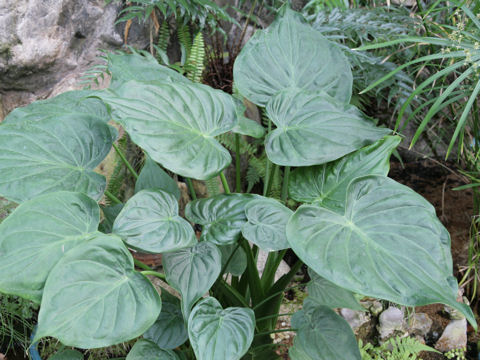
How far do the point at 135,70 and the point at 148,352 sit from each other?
79 centimetres

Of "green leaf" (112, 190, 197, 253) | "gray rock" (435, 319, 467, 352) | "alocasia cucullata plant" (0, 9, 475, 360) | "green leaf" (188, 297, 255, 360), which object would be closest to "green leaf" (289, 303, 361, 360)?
"alocasia cucullata plant" (0, 9, 475, 360)

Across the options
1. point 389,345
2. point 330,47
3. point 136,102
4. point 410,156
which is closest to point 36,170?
point 136,102

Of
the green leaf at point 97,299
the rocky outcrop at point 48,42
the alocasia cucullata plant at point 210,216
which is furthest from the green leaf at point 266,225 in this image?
the rocky outcrop at point 48,42

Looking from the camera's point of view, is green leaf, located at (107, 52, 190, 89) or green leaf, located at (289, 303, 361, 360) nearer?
green leaf, located at (289, 303, 361, 360)

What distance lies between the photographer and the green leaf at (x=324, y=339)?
1.08m

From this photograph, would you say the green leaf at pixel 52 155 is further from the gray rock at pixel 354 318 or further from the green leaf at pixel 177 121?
the gray rock at pixel 354 318

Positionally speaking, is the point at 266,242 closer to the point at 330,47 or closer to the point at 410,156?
the point at 330,47

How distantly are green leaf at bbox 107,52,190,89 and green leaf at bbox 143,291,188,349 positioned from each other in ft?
2.14

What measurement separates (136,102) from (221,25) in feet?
5.24

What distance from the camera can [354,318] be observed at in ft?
5.74

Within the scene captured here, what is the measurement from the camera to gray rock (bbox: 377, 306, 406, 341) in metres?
1.75

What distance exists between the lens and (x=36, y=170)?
3.42 ft

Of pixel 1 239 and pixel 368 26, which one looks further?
pixel 368 26

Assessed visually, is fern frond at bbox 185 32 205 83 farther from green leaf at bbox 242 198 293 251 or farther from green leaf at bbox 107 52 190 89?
green leaf at bbox 242 198 293 251
